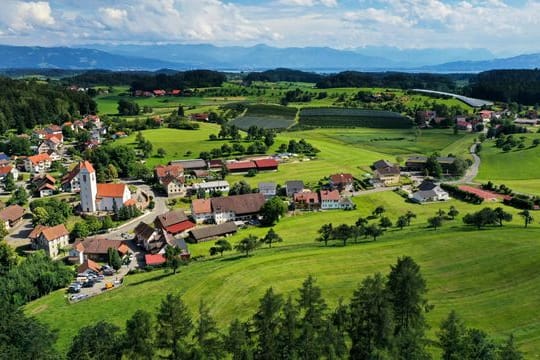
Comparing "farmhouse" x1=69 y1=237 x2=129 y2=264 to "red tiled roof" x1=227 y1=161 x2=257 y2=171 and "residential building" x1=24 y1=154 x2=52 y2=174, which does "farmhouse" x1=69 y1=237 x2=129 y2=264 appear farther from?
"residential building" x1=24 y1=154 x2=52 y2=174

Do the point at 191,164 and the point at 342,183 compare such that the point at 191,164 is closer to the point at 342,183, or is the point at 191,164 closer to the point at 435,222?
the point at 342,183

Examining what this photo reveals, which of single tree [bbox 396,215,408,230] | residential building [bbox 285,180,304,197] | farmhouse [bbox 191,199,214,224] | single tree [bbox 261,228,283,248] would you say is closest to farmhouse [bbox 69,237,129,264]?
farmhouse [bbox 191,199,214,224]

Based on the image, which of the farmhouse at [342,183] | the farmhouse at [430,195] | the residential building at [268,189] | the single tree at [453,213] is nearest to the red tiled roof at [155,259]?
the residential building at [268,189]

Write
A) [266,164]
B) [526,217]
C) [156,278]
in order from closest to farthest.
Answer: [156,278]
[526,217]
[266,164]

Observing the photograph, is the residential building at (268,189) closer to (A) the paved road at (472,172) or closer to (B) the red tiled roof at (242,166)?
(B) the red tiled roof at (242,166)

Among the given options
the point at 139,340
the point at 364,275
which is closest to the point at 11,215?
the point at 139,340
